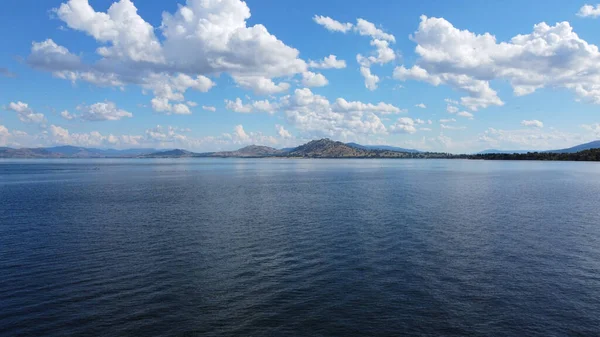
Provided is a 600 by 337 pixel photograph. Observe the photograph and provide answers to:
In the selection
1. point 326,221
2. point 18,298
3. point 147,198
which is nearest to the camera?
point 18,298

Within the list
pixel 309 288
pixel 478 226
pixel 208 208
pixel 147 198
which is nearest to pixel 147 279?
pixel 309 288

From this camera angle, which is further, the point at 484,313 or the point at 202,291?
the point at 202,291

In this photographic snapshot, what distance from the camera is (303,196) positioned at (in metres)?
110

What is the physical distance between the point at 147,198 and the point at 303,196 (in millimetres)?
44431

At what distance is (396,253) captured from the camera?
4916cm

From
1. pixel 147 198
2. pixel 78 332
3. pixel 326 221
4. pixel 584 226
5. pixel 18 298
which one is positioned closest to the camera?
pixel 78 332

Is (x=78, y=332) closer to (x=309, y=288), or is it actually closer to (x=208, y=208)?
(x=309, y=288)

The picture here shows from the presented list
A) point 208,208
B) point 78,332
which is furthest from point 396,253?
point 208,208

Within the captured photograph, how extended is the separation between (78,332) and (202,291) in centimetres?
1094

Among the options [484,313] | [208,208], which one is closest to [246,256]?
[484,313]

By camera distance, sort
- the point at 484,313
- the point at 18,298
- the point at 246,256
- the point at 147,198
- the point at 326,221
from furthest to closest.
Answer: the point at 147,198
the point at 326,221
the point at 246,256
the point at 18,298
the point at 484,313

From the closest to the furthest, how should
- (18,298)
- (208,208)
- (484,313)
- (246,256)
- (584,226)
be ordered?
(484,313) < (18,298) < (246,256) < (584,226) < (208,208)

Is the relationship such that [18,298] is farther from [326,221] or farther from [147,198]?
[147,198]

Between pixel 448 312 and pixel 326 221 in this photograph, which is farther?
pixel 326 221
